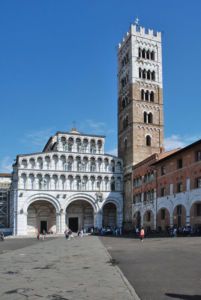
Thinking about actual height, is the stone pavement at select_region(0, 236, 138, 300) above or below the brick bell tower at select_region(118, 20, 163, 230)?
below

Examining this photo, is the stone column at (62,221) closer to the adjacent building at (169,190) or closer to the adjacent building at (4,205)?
the adjacent building at (169,190)

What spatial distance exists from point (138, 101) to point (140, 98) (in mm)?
783

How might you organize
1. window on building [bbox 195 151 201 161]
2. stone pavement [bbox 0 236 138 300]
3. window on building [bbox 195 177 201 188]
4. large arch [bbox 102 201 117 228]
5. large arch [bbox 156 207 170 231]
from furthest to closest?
large arch [bbox 102 201 117 228] < large arch [bbox 156 207 170 231] < window on building [bbox 195 151 201 161] < window on building [bbox 195 177 201 188] < stone pavement [bbox 0 236 138 300]

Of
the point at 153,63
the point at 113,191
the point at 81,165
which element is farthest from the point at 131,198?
the point at 153,63

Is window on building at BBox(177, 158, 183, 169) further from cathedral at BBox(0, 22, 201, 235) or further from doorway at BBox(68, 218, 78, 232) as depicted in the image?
doorway at BBox(68, 218, 78, 232)

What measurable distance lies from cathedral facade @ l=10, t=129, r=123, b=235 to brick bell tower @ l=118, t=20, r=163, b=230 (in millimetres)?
3360

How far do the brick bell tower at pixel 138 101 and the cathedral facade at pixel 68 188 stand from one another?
3.36m

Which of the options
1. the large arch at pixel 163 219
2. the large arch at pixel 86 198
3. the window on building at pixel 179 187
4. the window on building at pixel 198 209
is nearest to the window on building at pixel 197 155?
the window on building at pixel 179 187

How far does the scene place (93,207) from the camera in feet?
216

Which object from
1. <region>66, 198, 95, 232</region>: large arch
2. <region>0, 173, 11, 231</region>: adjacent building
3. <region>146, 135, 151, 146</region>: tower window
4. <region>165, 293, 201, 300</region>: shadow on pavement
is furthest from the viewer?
<region>0, 173, 11, 231</region>: adjacent building

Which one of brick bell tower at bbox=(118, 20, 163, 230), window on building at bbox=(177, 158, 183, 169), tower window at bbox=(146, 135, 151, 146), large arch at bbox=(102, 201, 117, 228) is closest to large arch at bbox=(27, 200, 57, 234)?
large arch at bbox=(102, 201, 117, 228)

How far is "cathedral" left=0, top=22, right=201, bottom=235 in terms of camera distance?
62281 mm

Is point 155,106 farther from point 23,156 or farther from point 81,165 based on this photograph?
point 23,156

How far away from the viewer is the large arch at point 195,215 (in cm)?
4169
